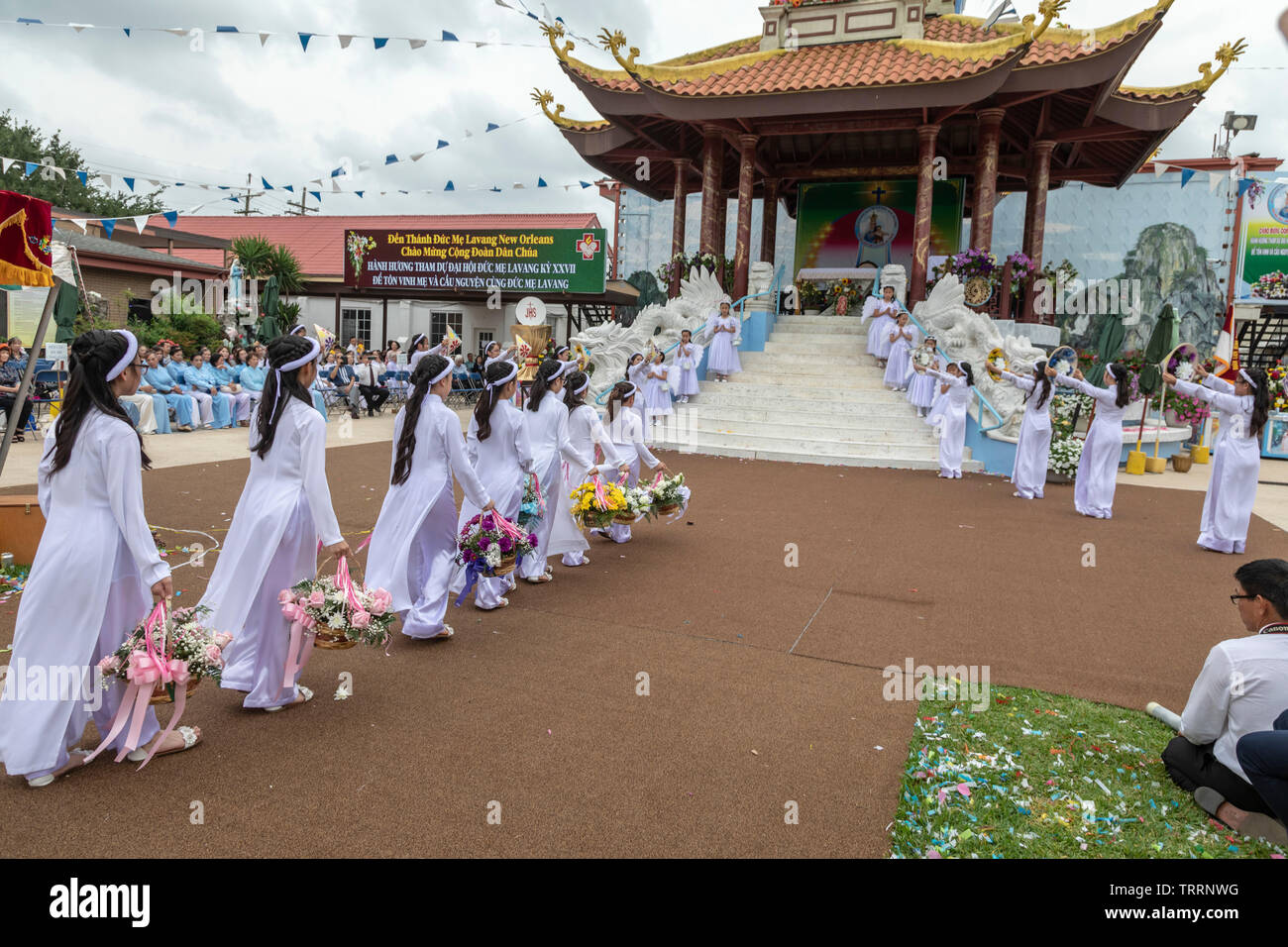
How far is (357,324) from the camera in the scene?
30000 mm

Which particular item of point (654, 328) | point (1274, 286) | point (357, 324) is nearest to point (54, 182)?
point (357, 324)

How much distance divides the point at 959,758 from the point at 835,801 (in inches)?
29.1

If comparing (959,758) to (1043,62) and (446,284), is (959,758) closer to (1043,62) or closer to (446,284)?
(1043,62)

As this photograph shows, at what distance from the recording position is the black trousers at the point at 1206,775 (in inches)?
126

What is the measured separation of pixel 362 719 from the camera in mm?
3941

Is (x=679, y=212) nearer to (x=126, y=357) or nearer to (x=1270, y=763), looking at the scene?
(x=126, y=357)

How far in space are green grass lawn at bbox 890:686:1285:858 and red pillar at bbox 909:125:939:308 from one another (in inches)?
557

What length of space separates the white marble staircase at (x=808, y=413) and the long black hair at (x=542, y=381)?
7.95m

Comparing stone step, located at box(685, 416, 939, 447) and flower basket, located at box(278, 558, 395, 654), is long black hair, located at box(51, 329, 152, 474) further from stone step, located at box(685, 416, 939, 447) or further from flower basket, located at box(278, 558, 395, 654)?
stone step, located at box(685, 416, 939, 447)

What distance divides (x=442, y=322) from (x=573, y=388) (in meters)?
24.6

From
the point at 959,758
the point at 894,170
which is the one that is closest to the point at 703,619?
the point at 959,758

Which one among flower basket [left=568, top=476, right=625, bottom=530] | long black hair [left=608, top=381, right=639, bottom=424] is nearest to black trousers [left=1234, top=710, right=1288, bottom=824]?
flower basket [left=568, top=476, right=625, bottom=530]

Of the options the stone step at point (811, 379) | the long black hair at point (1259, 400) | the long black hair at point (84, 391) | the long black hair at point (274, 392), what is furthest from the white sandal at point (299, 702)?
the stone step at point (811, 379)

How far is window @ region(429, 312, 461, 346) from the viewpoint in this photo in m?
29.5
